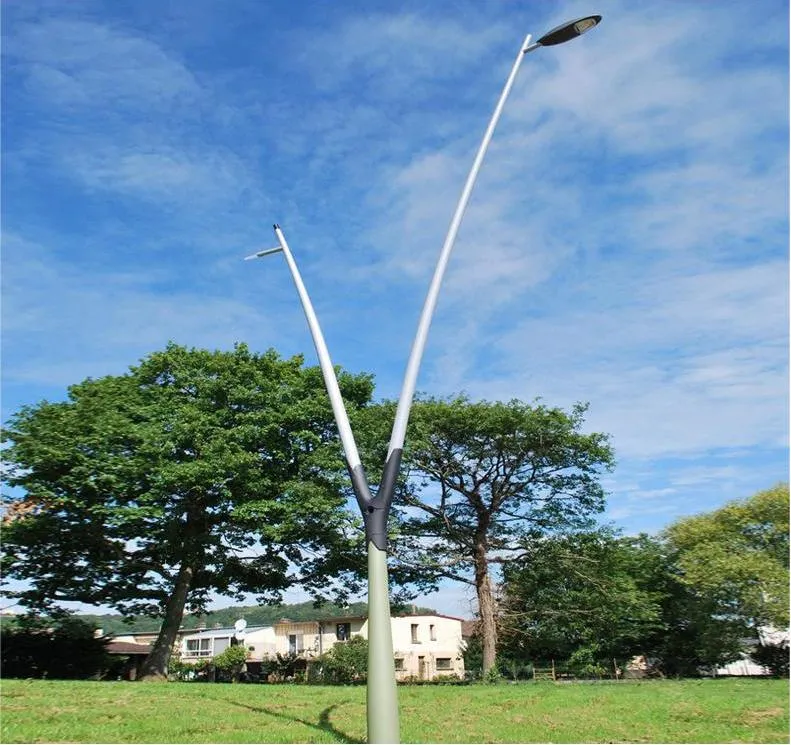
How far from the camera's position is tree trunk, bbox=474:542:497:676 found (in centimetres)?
3194

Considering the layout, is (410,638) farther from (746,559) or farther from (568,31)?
(568,31)

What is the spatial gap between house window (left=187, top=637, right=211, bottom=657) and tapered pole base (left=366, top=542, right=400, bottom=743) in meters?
72.7

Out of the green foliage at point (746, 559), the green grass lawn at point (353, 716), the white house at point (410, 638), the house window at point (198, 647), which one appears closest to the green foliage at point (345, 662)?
the white house at point (410, 638)

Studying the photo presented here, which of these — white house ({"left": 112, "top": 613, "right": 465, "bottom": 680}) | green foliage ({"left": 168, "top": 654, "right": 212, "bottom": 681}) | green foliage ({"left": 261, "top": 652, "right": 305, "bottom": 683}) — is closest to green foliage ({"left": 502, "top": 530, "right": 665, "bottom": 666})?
green foliage ({"left": 261, "top": 652, "right": 305, "bottom": 683})

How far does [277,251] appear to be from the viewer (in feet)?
43.5

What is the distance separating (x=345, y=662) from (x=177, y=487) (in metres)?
17.0

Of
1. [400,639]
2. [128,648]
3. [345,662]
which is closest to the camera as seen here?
[345,662]

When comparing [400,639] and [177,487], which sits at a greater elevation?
[177,487]

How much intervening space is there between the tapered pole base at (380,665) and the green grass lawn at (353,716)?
272 centimetres

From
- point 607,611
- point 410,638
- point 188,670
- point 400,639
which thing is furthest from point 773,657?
point 188,670

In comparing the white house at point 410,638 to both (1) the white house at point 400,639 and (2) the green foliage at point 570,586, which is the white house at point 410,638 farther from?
(2) the green foliage at point 570,586

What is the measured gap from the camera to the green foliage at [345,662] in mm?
38750

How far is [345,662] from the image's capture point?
40.0 meters

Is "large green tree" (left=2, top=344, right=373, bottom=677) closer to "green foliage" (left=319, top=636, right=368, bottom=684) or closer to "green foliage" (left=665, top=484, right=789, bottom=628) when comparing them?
"green foliage" (left=319, top=636, right=368, bottom=684)
